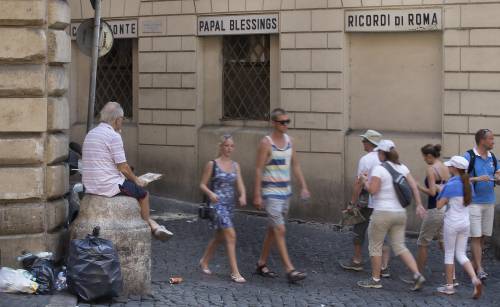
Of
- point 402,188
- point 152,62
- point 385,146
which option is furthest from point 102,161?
point 152,62

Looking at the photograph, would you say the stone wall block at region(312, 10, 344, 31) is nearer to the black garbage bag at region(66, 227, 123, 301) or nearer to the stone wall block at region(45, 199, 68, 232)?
the stone wall block at region(45, 199, 68, 232)

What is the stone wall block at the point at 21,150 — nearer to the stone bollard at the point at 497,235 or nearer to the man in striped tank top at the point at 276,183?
the man in striped tank top at the point at 276,183

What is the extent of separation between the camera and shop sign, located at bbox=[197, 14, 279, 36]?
14.9m

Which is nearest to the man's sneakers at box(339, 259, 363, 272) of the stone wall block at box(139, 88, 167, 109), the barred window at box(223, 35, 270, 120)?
the barred window at box(223, 35, 270, 120)

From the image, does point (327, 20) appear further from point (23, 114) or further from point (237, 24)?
point (23, 114)

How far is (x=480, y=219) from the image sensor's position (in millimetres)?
10633

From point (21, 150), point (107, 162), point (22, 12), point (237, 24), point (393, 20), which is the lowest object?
point (107, 162)

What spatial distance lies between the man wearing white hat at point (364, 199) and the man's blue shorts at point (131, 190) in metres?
2.61

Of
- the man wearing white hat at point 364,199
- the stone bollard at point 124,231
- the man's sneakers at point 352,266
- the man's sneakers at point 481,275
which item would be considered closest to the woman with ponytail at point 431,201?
the man wearing white hat at point 364,199

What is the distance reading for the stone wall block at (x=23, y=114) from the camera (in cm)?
904

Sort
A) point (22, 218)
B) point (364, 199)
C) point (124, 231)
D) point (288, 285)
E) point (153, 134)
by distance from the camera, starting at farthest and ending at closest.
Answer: point (153, 134), point (364, 199), point (288, 285), point (22, 218), point (124, 231)

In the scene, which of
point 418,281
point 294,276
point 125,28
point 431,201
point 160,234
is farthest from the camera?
point 125,28

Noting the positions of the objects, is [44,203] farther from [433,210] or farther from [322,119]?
[322,119]

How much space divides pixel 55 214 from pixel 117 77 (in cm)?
780
